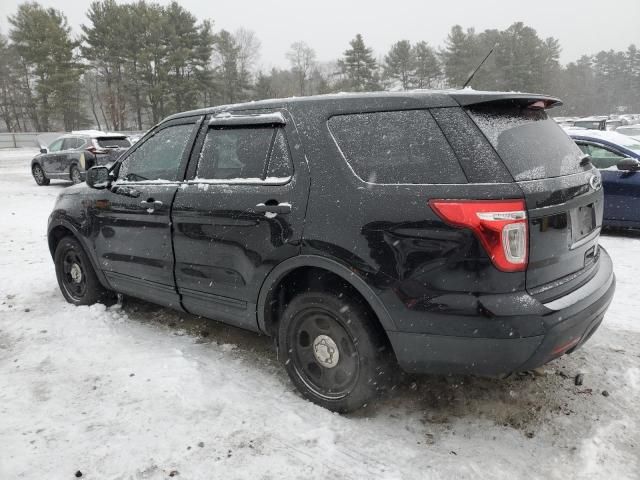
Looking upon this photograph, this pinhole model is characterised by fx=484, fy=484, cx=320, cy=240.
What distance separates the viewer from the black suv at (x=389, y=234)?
2314 mm

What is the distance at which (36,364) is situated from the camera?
3.59m

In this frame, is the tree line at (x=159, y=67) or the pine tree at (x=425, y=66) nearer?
the tree line at (x=159, y=67)

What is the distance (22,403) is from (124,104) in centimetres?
5233

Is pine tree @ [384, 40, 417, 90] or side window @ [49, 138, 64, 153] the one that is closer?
side window @ [49, 138, 64, 153]

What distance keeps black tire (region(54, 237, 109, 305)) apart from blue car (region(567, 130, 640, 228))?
7001 mm

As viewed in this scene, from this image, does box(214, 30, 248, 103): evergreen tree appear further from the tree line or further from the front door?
the front door

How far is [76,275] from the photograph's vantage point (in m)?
4.82

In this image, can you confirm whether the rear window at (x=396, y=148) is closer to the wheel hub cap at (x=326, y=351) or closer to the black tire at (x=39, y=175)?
the wheel hub cap at (x=326, y=351)

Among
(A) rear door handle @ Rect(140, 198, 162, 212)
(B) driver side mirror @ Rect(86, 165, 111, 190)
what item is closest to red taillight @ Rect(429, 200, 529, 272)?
(A) rear door handle @ Rect(140, 198, 162, 212)

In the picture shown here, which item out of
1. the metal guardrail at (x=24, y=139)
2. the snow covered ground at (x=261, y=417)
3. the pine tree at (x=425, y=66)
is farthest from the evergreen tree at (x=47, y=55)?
the snow covered ground at (x=261, y=417)

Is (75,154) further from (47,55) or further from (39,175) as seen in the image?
(47,55)

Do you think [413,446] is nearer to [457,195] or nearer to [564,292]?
[564,292]

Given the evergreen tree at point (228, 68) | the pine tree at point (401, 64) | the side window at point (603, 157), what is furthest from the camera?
the pine tree at point (401, 64)

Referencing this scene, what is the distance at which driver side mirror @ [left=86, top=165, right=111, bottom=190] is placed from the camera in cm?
420
